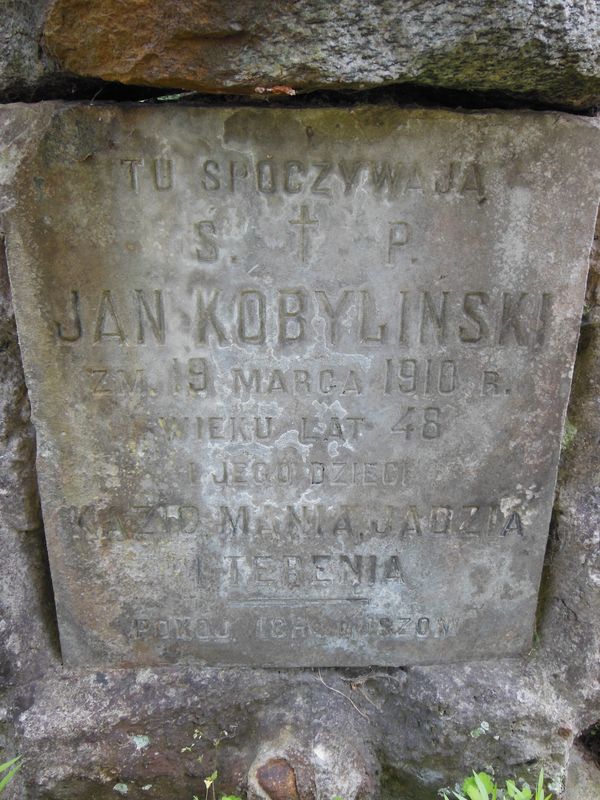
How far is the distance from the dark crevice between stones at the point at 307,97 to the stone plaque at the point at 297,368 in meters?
0.04

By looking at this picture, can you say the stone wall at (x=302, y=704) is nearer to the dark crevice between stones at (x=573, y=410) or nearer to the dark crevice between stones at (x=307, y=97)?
the dark crevice between stones at (x=573, y=410)

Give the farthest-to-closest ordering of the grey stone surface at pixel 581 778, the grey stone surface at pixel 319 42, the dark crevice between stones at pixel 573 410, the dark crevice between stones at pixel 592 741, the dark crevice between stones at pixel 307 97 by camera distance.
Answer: the dark crevice between stones at pixel 592 741
the grey stone surface at pixel 581 778
the dark crevice between stones at pixel 573 410
the dark crevice between stones at pixel 307 97
the grey stone surface at pixel 319 42

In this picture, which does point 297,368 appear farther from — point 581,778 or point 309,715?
point 581,778

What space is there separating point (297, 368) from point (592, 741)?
52.9 inches

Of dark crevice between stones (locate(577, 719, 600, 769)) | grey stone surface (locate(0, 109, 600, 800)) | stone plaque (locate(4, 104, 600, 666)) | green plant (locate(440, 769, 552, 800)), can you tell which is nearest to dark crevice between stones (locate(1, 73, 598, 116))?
stone plaque (locate(4, 104, 600, 666))

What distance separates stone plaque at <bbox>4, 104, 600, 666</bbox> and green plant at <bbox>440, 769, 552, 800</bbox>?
11.3 inches

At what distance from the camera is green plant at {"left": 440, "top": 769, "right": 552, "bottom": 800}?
1435 millimetres

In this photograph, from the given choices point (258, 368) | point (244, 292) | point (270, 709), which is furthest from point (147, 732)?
point (244, 292)

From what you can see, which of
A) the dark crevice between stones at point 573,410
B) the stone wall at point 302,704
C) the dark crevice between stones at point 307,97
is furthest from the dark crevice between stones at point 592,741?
the dark crevice between stones at point 307,97

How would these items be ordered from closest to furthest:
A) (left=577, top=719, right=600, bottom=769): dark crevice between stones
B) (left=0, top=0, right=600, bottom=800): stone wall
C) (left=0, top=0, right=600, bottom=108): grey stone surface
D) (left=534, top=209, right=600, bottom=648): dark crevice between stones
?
(left=0, top=0, right=600, bottom=108): grey stone surface, (left=534, top=209, right=600, bottom=648): dark crevice between stones, (left=0, top=0, right=600, bottom=800): stone wall, (left=577, top=719, right=600, bottom=769): dark crevice between stones

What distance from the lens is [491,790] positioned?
1.51m

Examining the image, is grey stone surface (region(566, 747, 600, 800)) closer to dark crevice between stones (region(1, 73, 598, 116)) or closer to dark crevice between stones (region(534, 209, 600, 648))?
dark crevice between stones (region(534, 209, 600, 648))

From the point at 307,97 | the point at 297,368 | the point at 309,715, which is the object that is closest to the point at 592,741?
the point at 309,715

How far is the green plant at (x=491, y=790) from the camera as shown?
4.71ft
